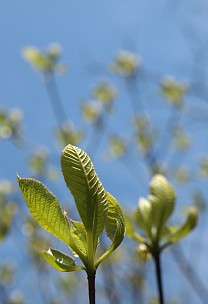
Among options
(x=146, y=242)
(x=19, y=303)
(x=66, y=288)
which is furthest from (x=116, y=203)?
(x=66, y=288)

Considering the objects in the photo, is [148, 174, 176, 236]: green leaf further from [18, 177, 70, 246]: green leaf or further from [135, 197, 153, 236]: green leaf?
[18, 177, 70, 246]: green leaf

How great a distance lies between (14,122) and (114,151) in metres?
1.19

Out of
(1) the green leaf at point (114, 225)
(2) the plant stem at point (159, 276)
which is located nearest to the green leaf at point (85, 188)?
(1) the green leaf at point (114, 225)

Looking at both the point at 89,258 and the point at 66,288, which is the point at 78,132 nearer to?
the point at 66,288

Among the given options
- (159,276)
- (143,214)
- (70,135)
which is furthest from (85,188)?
(70,135)

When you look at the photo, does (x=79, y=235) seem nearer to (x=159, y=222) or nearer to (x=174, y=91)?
(x=159, y=222)

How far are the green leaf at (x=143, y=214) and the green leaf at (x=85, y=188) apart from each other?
14.8 inches

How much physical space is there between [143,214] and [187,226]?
0.38 ft

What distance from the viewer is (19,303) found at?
164 inches

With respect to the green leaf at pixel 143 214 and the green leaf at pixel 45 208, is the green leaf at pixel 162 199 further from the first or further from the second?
the green leaf at pixel 45 208

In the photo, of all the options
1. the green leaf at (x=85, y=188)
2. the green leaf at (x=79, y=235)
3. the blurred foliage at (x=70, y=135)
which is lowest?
the green leaf at (x=79, y=235)

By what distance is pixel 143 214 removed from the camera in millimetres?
1096

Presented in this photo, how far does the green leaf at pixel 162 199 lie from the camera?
105 cm

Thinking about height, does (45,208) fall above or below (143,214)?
below
